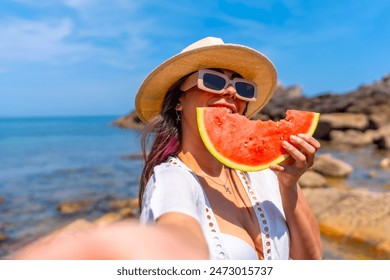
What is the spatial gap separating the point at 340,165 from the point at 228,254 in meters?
11.3

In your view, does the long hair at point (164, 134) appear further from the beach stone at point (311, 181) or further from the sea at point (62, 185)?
the beach stone at point (311, 181)

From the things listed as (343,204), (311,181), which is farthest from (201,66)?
(311,181)

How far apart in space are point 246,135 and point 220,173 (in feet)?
1.04

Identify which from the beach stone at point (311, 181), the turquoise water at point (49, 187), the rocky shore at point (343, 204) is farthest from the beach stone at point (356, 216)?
the turquoise water at point (49, 187)

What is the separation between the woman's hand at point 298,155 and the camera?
6.15 ft

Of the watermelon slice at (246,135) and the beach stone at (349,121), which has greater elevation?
the beach stone at (349,121)

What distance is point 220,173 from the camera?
235 centimetres

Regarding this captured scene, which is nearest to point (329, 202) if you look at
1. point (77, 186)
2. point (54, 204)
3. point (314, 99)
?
point (54, 204)

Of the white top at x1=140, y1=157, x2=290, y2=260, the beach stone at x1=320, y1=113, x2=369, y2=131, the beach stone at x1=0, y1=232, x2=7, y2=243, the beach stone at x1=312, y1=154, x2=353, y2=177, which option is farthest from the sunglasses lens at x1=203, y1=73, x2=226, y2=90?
the beach stone at x1=320, y1=113, x2=369, y2=131

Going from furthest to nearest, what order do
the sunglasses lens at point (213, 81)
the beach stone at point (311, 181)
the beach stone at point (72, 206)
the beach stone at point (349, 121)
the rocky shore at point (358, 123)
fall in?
1. the beach stone at point (349, 121)
2. the rocky shore at point (358, 123)
3. the beach stone at point (311, 181)
4. the beach stone at point (72, 206)
5. the sunglasses lens at point (213, 81)

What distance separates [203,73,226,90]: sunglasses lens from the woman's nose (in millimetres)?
37

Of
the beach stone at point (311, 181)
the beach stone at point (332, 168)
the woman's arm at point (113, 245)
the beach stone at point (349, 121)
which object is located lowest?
the woman's arm at point (113, 245)

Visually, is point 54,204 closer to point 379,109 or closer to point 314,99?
point 379,109

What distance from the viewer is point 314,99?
38156 mm
